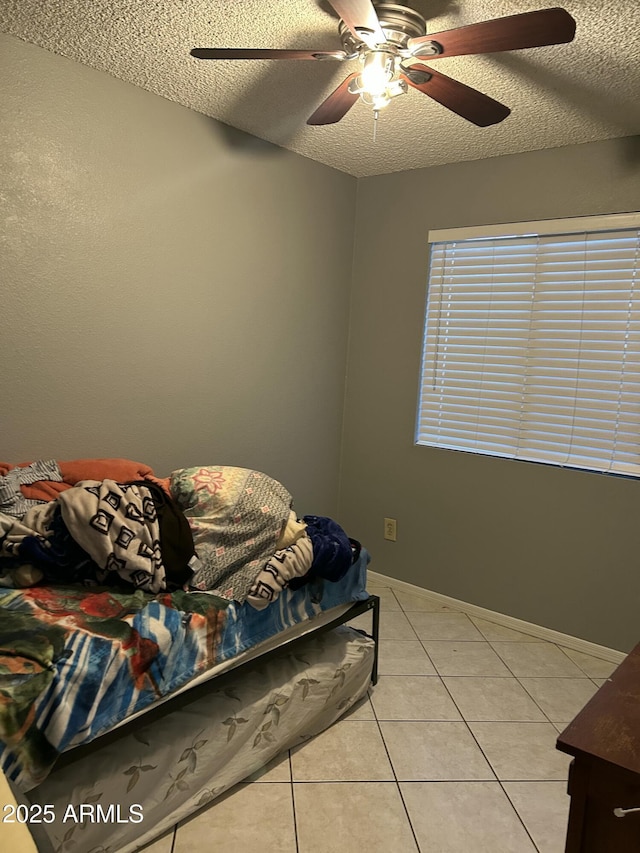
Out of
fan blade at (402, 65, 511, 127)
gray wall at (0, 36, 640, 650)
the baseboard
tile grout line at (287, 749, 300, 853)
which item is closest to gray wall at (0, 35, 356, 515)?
gray wall at (0, 36, 640, 650)

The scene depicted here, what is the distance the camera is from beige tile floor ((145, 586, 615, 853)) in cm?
179

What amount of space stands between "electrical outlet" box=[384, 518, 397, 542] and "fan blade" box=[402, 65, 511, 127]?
7.43 ft

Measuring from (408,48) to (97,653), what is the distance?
1.84 meters

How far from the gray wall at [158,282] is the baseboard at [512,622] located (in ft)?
2.20

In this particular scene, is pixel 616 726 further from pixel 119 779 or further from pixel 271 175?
pixel 271 175

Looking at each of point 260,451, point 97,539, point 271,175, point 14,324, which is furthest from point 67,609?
point 271,175

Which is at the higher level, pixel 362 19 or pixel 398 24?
pixel 398 24

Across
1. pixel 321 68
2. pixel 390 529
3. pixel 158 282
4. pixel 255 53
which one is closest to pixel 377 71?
pixel 255 53

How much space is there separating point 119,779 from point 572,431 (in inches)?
95.2

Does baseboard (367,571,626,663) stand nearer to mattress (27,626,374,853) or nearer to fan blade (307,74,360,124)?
mattress (27,626,374,853)

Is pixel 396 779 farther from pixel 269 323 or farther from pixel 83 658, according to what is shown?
pixel 269 323

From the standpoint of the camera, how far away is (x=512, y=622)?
3.21 meters

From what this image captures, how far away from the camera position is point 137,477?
7.92 feet

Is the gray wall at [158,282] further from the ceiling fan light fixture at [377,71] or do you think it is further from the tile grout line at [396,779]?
the tile grout line at [396,779]
